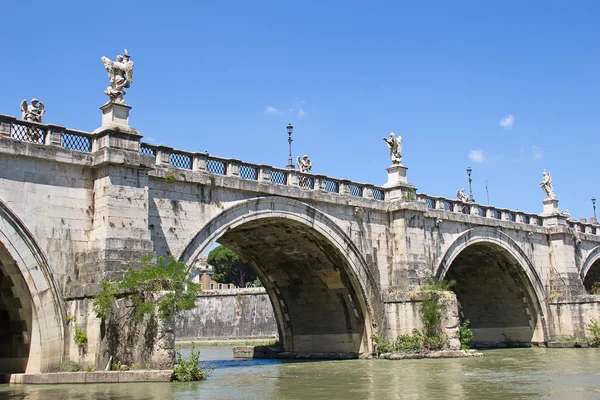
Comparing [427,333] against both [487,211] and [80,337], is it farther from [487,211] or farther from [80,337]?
[80,337]

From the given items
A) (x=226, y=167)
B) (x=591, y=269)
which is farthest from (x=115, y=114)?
(x=591, y=269)

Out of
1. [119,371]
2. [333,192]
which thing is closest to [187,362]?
[119,371]

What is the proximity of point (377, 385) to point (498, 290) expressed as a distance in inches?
848

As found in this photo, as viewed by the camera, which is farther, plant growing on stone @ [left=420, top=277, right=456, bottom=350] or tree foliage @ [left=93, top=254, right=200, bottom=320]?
plant growing on stone @ [left=420, top=277, right=456, bottom=350]

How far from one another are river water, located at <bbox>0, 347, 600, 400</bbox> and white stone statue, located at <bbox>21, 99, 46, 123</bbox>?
6.54m

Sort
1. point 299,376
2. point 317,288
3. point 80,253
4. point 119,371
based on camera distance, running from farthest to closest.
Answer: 1. point 317,288
2. point 299,376
3. point 80,253
4. point 119,371

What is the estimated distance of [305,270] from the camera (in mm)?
26828

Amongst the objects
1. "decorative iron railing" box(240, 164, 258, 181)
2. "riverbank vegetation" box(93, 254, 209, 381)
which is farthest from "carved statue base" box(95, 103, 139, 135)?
"decorative iron railing" box(240, 164, 258, 181)

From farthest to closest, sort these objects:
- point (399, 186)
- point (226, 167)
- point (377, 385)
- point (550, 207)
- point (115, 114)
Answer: point (550, 207)
point (399, 186)
point (226, 167)
point (115, 114)
point (377, 385)

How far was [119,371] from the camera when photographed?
1540 centimetres

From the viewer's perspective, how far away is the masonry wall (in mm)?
48906

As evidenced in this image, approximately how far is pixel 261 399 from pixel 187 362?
3634 mm

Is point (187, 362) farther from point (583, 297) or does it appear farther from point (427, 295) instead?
point (583, 297)

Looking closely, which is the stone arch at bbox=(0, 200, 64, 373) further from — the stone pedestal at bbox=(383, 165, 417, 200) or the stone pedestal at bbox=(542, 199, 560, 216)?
the stone pedestal at bbox=(542, 199, 560, 216)
